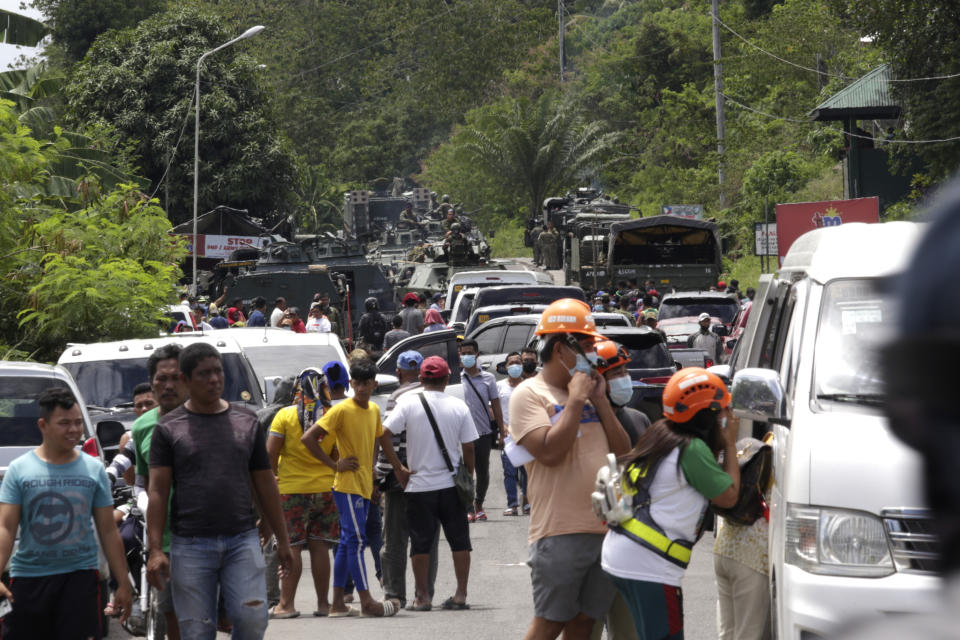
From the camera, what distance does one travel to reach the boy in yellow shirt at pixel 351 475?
31.5 ft

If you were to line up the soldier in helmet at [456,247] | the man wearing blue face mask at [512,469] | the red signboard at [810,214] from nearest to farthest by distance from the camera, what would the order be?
the man wearing blue face mask at [512,469], the red signboard at [810,214], the soldier in helmet at [456,247]

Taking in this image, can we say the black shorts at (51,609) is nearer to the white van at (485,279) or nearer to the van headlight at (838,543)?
the van headlight at (838,543)

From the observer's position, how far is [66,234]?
17438mm

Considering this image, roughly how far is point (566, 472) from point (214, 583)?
1697mm

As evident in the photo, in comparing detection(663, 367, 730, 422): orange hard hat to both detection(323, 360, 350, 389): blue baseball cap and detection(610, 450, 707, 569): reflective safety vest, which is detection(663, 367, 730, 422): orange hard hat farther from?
detection(323, 360, 350, 389): blue baseball cap

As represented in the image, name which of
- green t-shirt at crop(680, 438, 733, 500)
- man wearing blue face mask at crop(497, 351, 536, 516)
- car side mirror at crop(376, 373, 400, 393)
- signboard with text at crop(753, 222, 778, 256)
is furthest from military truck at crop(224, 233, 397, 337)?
green t-shirt at crop(680, 438, 733, 500)

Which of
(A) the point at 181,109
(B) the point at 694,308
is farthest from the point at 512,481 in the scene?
(A) the point at 181,109

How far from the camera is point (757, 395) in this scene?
566cm

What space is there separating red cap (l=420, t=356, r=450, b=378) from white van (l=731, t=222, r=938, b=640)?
12.3 feet

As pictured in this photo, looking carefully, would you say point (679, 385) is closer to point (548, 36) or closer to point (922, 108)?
point (922, 108)

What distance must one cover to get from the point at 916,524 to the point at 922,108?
78.8ft

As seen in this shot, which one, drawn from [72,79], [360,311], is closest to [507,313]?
[360,311]

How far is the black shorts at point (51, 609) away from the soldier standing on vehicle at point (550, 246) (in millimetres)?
42835

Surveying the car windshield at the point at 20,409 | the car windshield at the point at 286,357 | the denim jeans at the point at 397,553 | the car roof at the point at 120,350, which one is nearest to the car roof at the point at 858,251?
the denim jeans at the point at 397,553
